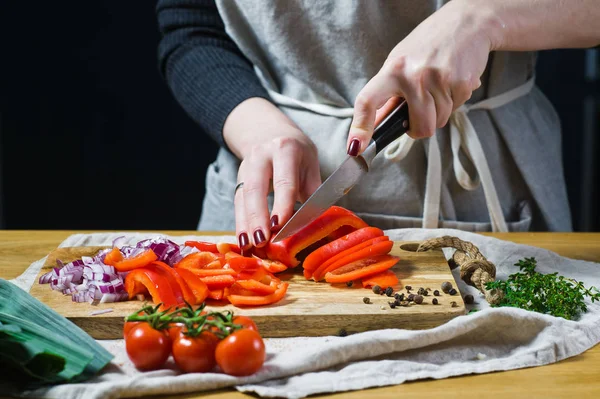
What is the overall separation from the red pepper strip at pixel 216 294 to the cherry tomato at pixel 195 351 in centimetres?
33

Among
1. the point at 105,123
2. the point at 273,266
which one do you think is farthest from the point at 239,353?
the point at 105,123

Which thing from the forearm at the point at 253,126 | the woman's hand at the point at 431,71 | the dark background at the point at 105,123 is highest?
the woman's hand at the point at 431,71

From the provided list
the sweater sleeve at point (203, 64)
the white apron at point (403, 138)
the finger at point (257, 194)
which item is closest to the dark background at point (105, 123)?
the sweater sleeve at point (203, 64)

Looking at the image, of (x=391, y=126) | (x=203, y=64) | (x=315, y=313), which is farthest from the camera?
(x=203, y=64)

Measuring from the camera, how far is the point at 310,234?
180cm

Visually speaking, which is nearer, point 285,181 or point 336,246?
point 336,246

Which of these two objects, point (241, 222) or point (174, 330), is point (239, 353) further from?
point (241, 222)

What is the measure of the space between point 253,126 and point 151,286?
661mm

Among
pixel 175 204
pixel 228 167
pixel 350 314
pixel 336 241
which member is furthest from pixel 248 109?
pixel 175 204

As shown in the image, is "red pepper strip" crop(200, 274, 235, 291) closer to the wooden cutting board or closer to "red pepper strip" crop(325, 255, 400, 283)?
the wooden cutting board

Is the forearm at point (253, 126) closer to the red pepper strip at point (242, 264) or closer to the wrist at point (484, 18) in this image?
the red pepper strip at point (242, 264)

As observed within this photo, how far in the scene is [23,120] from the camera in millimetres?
3842

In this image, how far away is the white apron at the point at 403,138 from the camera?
215cm

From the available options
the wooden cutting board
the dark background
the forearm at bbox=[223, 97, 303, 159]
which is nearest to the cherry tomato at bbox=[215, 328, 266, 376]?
the wooden cutting board
